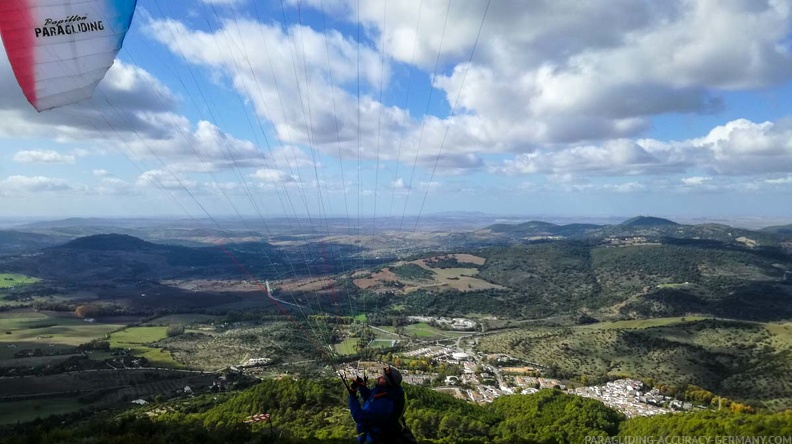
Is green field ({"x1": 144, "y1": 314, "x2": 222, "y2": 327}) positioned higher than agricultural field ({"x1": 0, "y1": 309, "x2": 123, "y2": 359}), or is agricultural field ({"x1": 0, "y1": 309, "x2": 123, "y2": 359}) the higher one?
agricultural field ({"x1": 0, "y1": 309, "x2": 123, "y2": 359})

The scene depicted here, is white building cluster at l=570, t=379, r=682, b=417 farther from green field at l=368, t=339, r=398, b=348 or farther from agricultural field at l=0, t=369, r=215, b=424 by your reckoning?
agricultural field at l=0, t=369, r=215, b=424

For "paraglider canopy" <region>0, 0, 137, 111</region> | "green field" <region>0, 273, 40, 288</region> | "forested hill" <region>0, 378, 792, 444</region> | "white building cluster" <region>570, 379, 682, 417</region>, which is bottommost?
"white building cluster" <region>570, 379, 682, 417</region>

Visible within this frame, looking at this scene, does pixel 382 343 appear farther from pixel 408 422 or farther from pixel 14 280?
pixel 14 280

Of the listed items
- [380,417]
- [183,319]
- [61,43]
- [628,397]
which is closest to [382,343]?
[628,397]

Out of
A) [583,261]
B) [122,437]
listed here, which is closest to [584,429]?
[122,437]

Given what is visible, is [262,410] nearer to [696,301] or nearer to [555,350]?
[555,350]

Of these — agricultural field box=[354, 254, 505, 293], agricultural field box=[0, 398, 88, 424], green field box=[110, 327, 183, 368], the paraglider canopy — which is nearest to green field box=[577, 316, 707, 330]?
agricultural field box=[354, 254, 505, 293]

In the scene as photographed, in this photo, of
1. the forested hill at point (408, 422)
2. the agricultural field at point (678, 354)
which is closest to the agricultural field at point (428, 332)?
the agricultural field at point (678, 354)
